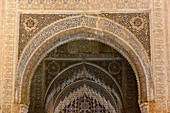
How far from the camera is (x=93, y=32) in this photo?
6836mm

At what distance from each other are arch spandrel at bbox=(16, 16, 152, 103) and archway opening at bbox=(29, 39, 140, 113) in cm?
251

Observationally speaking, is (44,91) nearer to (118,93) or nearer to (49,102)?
(49,102)

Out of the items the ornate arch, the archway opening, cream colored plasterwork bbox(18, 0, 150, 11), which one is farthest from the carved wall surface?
the ornate arch

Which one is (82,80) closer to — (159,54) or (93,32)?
(93,32)

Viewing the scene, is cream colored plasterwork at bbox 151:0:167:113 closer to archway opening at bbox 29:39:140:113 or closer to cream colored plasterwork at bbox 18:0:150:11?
cream colored plasterwork at bbox 18:0:150:11

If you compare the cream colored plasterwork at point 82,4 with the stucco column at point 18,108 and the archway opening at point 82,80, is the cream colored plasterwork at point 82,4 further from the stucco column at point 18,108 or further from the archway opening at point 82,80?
the archway opening at point 82,80

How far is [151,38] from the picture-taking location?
6715 millimetres

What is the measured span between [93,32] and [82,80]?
403cm

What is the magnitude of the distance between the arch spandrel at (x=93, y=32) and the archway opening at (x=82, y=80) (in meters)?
2.51

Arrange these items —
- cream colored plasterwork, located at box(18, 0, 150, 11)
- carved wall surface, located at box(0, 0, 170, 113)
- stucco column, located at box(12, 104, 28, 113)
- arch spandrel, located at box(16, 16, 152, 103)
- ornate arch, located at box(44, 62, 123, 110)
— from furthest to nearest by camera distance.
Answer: ornate arch, located at box(44, 62, 123, 110), cream colored plasterwork, located at box(18, 0, 150, 11), arch spandrel, located at box(16, 16, 152, 103), carved wall surface, located at box(0, 0, 170, 113), stucco column, located at box(12, 104, 28, 113)

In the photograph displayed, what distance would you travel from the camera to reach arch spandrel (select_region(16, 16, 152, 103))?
660cm

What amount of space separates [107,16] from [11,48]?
6.03 ft

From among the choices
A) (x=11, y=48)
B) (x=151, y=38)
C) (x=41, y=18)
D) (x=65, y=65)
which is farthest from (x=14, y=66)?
(x=65, y=65)

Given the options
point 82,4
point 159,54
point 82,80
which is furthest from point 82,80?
point 159,54
